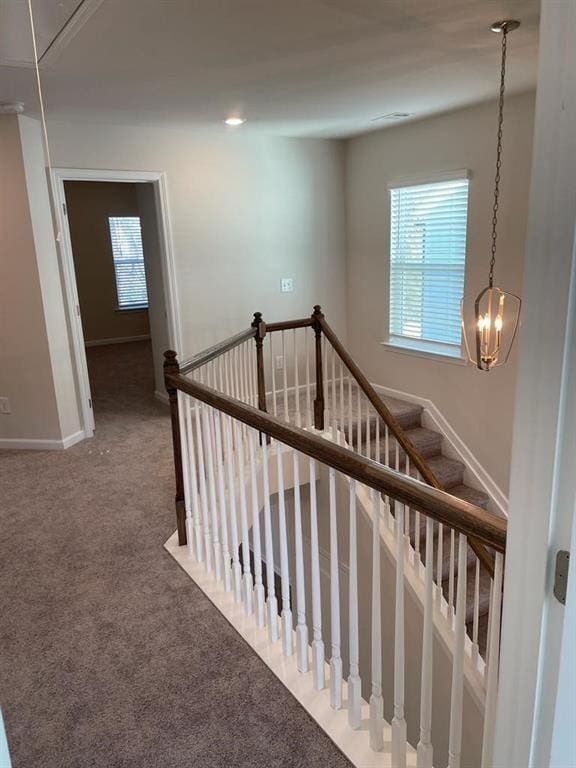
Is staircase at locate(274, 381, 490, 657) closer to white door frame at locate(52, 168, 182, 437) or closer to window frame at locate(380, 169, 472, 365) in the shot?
window frame at locate(380, 169, 472, 365)

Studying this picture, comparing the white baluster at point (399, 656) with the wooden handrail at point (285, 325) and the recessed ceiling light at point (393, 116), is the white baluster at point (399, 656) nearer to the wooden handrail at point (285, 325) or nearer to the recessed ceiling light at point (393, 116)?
the wooden handrail at point (285, 325)

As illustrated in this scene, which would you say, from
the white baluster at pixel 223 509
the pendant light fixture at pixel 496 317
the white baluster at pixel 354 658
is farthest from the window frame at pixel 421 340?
the white baluster at pixel 354 658

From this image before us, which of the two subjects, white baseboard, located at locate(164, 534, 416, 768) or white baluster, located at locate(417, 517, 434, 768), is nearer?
white baluster, located at locate(417, 517, 434, 768)

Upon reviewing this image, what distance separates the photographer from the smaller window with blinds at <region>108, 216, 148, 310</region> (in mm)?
8797

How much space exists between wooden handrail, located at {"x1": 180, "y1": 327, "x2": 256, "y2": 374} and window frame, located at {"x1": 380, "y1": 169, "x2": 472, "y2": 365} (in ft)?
6.49

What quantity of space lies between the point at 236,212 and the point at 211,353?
237 centimetres

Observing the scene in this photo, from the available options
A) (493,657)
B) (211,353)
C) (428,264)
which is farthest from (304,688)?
(428,264)

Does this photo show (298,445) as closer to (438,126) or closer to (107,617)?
(107,617)

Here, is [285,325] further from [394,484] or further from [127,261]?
[127,261]

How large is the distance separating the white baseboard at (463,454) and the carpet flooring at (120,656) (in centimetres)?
258

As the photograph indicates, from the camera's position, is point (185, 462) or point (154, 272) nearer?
point (185, 462)

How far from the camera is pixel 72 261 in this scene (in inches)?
168

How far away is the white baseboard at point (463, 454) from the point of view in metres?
4.57

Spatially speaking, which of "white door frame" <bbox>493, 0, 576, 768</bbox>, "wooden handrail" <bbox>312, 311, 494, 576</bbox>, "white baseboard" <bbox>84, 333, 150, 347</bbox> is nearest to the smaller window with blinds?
"white baseboard" <bbox>84, 333, 150, 347</bbox>
